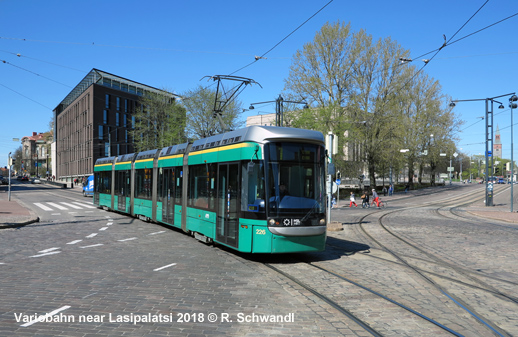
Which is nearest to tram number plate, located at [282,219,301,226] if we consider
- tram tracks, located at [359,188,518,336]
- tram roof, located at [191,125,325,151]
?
tram roof, located at [191,125,325,151]

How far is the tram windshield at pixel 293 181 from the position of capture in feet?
30.1

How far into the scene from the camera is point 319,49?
128ft

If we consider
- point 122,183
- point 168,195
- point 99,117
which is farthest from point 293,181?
point 99,117

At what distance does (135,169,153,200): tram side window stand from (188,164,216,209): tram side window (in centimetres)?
487

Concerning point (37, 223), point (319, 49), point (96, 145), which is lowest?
point (37, 223)

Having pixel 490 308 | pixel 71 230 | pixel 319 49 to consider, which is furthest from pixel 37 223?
pixel 319 49

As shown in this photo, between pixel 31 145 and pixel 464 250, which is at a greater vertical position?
pixel 31 145

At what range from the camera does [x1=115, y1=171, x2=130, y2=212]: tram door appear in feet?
67.6

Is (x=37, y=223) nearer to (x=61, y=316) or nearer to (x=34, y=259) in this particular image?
(x=34, y=259)

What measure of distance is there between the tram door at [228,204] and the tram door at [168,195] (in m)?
4.43

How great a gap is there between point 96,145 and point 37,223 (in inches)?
2353

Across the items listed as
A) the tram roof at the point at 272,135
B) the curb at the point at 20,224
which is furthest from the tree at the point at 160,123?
the tram roof at the point at 272,135

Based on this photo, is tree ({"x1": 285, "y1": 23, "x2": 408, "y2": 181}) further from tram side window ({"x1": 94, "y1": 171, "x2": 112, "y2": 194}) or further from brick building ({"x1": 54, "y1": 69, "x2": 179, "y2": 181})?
brick building ({"x1": 54, "y1": 69, "x2": 179, "y2": 181})

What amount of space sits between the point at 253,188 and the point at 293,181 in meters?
0.87
